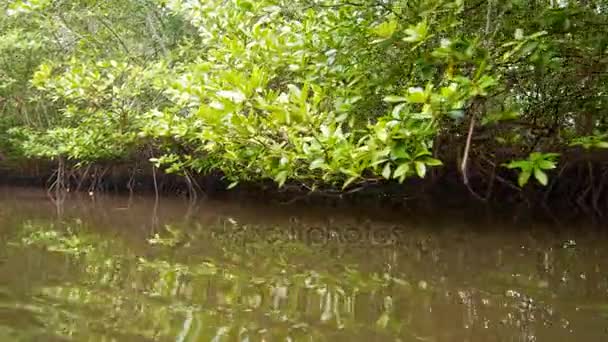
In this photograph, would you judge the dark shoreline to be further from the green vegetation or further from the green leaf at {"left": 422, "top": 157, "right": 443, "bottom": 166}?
the green leaf at {"left": 422, "top": 157, "right": 443, "bottom": 166}

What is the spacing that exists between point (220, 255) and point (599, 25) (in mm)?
2717

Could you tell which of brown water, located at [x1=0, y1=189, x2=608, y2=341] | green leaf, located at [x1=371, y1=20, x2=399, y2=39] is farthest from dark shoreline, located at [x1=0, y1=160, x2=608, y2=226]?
green leaf, located at [x1=371, y1=20, x2=399, y2=39]

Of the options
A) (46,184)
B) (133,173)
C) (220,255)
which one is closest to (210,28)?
(220,255)

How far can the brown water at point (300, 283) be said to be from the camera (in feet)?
7.22

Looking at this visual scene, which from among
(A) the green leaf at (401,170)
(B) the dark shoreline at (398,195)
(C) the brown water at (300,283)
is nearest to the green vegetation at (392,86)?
(A) the green leaf at (401,170)

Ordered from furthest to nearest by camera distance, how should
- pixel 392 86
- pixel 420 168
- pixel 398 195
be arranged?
pixel 398 195
pixel 392 86
pixel 420 168

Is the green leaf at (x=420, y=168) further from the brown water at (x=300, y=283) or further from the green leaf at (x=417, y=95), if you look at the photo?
the brown water at (x=300, y=283)

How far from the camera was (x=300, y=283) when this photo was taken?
3061 mm

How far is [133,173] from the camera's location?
11.4 m

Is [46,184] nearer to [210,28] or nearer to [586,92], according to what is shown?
[210,28]

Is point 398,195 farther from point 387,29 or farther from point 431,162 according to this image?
point 431,162

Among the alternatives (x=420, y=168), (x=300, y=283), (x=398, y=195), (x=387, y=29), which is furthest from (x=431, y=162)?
(x=398, y=195)

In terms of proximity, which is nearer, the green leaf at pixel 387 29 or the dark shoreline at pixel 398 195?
the green leaf at pixel 387 29

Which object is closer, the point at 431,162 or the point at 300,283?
the point at 431,162
